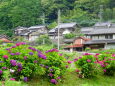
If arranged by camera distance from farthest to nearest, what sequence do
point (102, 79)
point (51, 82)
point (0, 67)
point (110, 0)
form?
point (110, 0), point (102, 79), point (51, 82), point (0, 67)

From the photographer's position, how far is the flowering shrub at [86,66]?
303 inches

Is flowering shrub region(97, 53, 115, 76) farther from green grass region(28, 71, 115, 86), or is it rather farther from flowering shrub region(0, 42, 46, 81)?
flowering shrub region(0, 42, 46, 81)

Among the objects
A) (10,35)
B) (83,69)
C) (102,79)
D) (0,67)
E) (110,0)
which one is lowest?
(10,35)

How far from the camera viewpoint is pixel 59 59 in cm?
702

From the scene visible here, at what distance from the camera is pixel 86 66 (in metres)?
7.64

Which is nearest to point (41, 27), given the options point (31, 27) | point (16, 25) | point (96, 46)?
point (31, 27)

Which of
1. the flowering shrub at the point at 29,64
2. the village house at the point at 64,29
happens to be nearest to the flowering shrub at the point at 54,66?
the flowering shrub at the point at 29,64

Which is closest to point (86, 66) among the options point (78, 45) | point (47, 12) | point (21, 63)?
point (21, 63)

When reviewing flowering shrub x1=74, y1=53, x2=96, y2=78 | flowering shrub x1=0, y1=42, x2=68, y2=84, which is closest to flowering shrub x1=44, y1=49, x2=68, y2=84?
flowering shrub x1=0, y1=42, x2=68, y2=84

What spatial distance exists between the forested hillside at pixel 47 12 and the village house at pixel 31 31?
7.80ft

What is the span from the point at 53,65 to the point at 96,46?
2587 cm

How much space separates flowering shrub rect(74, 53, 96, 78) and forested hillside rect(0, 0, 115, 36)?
4370 centimetres

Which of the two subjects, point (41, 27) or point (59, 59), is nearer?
point (59, 59)

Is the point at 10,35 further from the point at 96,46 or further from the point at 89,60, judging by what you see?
the point at 89,60
